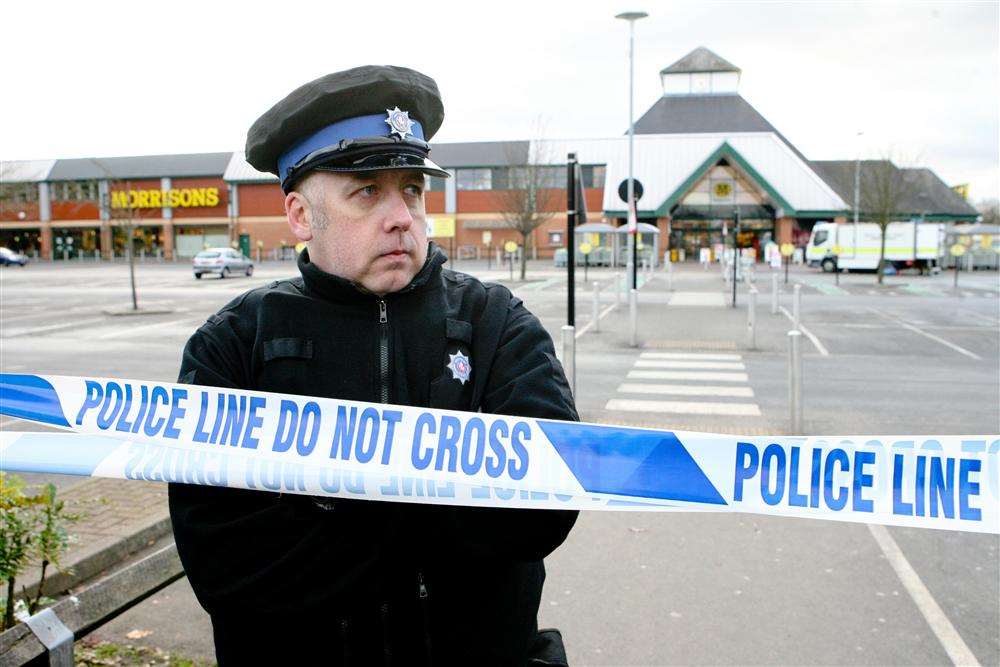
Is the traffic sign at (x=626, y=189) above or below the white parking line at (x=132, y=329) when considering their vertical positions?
above

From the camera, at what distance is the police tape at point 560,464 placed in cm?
183

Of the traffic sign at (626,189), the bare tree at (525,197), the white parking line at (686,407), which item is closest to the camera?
the white parking line at (686,407)

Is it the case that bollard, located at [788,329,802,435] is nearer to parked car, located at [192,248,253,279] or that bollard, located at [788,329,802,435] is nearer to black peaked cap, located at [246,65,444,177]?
black peaked cap, located at [246,65,444,177]

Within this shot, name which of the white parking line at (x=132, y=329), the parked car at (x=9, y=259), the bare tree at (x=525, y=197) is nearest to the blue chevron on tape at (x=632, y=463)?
the white parking line at (x=132, y=329)

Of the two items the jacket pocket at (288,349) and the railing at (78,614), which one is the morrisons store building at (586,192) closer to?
the railing at (78,614)

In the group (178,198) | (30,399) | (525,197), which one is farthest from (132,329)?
(178,198)

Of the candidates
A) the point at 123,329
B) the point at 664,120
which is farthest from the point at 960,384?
the point at 664,120

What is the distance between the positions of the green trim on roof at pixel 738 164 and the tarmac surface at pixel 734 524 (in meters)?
30.0

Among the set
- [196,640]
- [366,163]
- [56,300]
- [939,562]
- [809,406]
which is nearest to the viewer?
[366,163]

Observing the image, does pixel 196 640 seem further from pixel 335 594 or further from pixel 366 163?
pixel 366 163

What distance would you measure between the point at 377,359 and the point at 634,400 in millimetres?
9135

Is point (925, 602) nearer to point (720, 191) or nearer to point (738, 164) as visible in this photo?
point (738, 164)

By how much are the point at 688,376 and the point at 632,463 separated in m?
10.9

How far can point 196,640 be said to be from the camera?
398 centimetres
